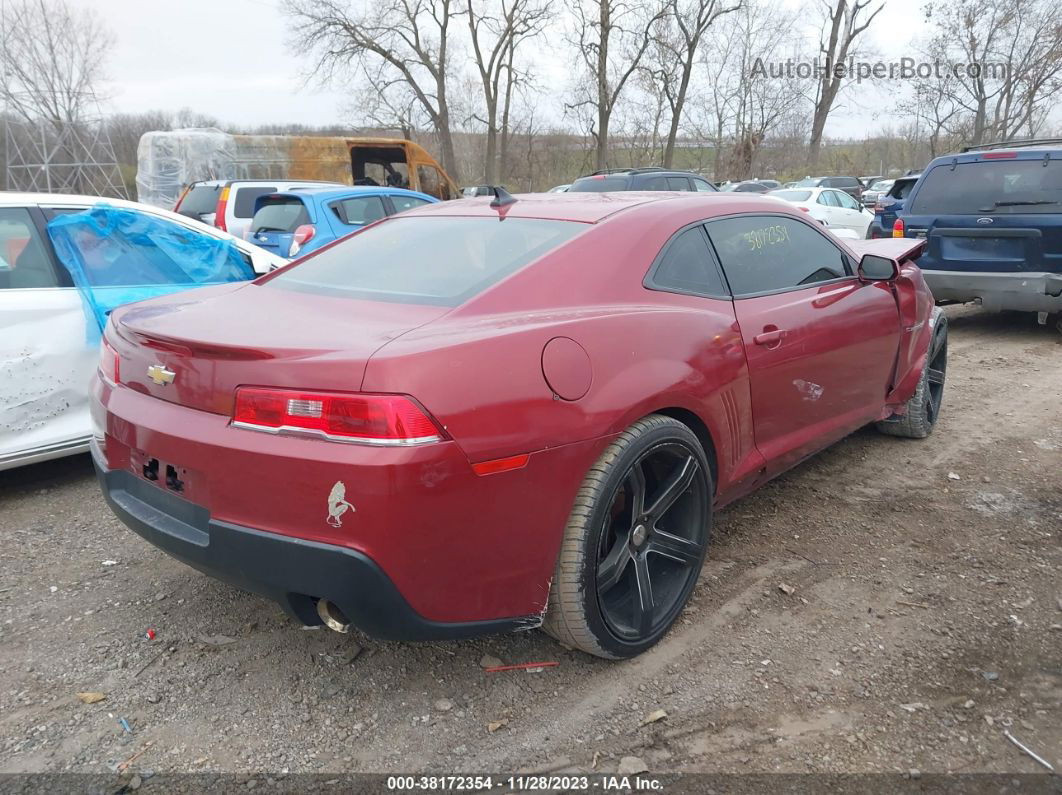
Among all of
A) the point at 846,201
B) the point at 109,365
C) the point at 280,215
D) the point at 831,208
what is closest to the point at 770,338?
the point at 109,365

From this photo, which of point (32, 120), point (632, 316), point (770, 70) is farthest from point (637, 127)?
point (632, 316)

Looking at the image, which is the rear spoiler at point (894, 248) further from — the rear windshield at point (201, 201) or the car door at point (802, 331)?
the rear windshield at point (201, 201)

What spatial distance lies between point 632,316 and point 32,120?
33.0 m

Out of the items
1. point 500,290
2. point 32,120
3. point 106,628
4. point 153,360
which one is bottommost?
point 106,628

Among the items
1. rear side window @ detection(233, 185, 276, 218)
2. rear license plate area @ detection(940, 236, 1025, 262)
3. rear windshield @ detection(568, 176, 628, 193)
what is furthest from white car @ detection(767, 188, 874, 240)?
rear side window @ detection(233, 185, 276, 218)

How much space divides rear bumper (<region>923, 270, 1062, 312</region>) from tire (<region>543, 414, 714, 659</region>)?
18.8ft

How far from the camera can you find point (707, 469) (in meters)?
2.73

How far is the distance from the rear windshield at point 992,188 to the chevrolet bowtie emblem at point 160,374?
23.9 feet

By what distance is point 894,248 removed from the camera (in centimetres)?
460

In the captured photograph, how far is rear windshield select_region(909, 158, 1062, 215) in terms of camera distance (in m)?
6.78

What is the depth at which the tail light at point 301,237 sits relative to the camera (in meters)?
8.04

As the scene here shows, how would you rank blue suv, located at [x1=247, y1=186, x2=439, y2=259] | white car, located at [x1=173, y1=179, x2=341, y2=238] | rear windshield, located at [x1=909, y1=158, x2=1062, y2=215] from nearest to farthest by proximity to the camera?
1. rear windshield, located at [x1=909, y1=158, x2=1062, y2=215]
2. blue suv, located at [x1=247, y1=186, x2=439, y2=259]
3. white car, located at [x1=173, y1=179, x2=341, y2=238]

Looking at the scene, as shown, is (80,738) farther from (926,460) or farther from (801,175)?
(801,175)

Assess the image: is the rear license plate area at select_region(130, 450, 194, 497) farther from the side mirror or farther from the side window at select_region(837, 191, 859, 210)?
the side window at select_region(837, 191, 859, 210)
